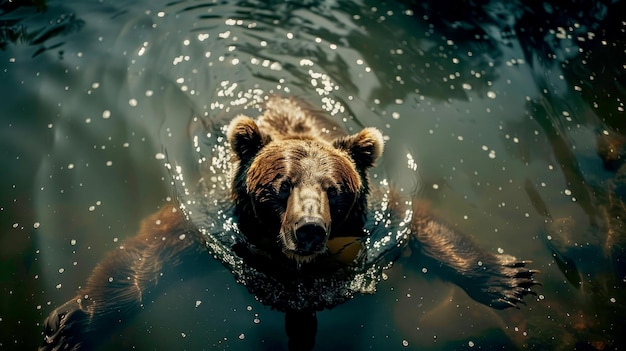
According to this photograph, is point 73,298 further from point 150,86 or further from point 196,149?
point 150,86

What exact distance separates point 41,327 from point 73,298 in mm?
311

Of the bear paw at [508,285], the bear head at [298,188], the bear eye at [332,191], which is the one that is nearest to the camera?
the bear head at [298,188]

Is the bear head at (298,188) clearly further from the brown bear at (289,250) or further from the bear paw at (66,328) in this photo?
the bear paw at (66,328)

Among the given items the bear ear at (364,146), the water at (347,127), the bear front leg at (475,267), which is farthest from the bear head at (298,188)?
the bear front leg at (475,267)

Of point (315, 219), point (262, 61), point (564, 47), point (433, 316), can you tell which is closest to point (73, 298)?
point (315, 219)

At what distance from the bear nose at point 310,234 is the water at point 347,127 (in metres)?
1.02

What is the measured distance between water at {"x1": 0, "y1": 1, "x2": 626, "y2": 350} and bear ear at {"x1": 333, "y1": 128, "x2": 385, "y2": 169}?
93cm

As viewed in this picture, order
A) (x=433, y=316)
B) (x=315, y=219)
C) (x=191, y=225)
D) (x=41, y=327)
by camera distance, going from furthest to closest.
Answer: (x=191, y=225) → (x=433, y=316) → (x=41, y=327) → (x=315, y=219)

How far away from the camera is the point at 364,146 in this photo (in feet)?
14.6

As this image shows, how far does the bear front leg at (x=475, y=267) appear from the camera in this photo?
4633mm

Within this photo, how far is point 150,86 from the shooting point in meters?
6.01

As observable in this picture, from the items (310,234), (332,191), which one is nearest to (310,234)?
(310,234)

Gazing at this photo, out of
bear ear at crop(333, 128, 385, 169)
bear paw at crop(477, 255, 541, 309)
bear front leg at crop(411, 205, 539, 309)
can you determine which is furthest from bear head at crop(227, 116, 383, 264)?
bear paw at crop(477, 255, 541, 309)

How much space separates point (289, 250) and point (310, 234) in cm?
41
